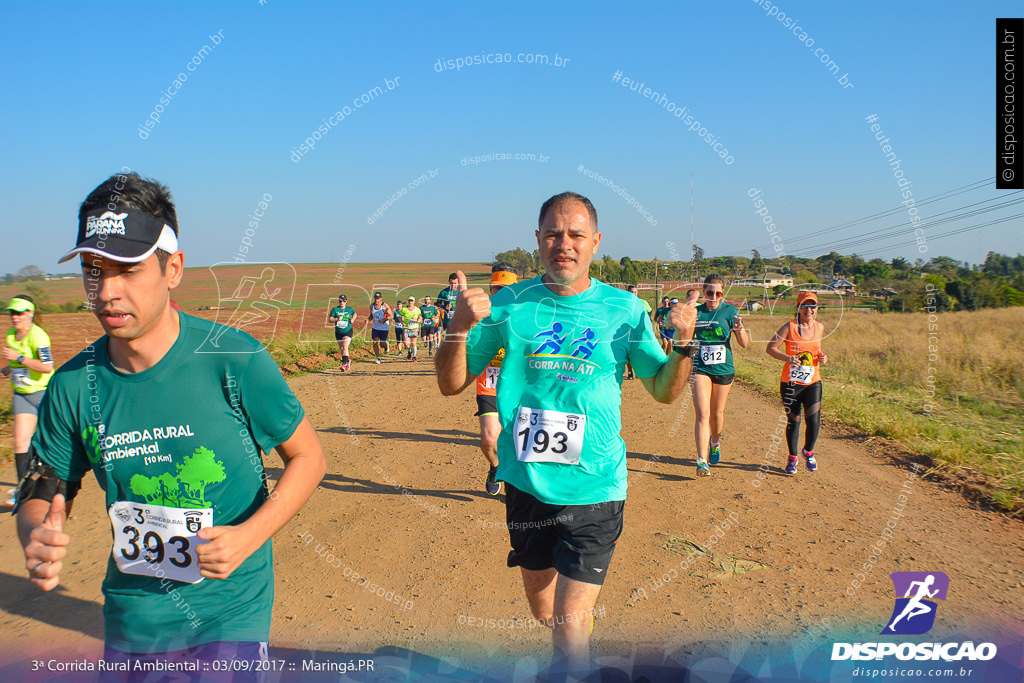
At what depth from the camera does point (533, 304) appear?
3010 millimetres

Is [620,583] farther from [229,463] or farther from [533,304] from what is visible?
[229,463]

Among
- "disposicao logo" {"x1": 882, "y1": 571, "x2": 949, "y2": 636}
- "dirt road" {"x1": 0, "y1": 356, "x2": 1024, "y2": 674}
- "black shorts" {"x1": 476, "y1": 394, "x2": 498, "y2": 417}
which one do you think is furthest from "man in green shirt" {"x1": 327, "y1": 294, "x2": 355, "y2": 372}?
"disposicao logo" {"x1": 882, "y1": 571, "x2": 949, "y2": 636}

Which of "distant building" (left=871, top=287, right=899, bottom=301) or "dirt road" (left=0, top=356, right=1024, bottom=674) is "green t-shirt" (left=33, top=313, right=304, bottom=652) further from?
"distant building" (left=871, top=287, right=899, bottom=301)

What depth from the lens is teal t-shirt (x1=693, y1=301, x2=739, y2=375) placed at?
22.4 feet

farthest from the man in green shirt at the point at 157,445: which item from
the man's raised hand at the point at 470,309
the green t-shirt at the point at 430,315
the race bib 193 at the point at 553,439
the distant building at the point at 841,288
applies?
the green t-shirt at the point at 430,315

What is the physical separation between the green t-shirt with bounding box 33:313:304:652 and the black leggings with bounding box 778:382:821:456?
20.0 feet

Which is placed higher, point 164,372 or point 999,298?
point 999,298

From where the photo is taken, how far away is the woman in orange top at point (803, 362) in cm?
664

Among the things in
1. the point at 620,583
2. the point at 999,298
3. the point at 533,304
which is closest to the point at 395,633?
the point at 620,583

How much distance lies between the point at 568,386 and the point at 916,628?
2.97 m

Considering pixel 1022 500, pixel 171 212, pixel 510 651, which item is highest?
pixel 171 212

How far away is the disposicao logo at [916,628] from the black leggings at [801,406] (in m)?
2.39

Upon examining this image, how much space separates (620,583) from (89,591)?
3860 millimetres

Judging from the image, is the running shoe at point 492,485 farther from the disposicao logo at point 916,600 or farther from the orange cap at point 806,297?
the orange cap at point 806,297
